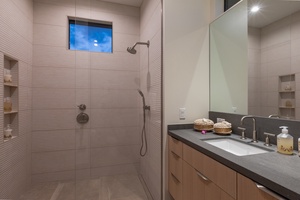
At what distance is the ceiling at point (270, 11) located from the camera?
1.18 m

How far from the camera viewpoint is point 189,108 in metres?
1.75

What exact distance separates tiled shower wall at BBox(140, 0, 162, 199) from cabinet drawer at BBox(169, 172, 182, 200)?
0.67 ft

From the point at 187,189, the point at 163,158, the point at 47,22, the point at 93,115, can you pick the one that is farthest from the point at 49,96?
the point at 187,189

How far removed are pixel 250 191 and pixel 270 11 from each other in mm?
1359

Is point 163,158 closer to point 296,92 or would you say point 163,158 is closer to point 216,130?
point 216,130

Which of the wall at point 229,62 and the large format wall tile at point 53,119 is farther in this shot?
the large format wall tile at point 53,119

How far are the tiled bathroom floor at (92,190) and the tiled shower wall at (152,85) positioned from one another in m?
0.20

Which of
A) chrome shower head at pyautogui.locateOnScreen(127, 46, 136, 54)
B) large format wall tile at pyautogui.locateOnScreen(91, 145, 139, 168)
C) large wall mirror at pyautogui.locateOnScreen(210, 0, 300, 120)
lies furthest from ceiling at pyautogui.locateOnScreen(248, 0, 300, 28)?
large format wall tile at pyautogui.locateOnScreen(91, 145, 139, 168)

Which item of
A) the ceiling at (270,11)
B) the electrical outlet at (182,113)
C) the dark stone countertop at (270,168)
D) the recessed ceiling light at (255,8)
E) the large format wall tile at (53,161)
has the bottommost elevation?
the large format wall tile at (53,161)

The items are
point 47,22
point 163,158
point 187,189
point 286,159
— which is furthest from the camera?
point 47,22

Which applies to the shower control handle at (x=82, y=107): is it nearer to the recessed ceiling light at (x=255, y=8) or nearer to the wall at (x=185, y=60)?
the wall at (x=185, y=60)

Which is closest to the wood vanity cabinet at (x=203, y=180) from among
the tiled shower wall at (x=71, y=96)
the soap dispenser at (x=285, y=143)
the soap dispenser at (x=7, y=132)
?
the soap dispenser at (x=285, y=143)

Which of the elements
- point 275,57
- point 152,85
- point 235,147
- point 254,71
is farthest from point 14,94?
point 275,57

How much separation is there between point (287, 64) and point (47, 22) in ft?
8.97
